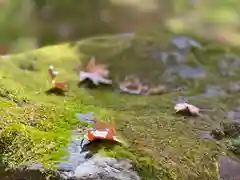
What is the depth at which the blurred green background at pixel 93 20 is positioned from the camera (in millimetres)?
4595

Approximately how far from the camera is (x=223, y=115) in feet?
6.79

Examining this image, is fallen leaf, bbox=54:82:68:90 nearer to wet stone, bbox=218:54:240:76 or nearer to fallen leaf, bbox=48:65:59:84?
fallen leaf, bbox=48:65:59:84

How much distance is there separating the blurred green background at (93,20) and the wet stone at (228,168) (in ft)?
9.25

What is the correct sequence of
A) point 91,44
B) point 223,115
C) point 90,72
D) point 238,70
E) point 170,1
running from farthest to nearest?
point 170,1, point 91,44, point 238,70, point 90,72, point 223,115

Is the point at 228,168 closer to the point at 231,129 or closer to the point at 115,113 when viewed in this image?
the point at 231,129

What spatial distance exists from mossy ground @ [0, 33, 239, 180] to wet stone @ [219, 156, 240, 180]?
0.14ft

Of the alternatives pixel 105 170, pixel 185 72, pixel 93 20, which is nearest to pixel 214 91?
pixel 185 72

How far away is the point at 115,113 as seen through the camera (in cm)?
194

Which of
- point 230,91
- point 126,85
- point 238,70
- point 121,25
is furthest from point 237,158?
point 121,25

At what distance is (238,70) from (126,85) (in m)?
0.90

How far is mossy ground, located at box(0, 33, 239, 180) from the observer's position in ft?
4.88

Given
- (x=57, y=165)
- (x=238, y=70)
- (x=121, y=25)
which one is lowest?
(x=121, y=25)

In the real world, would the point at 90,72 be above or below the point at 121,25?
above

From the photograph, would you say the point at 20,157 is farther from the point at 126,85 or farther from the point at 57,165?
the point at 126,85
